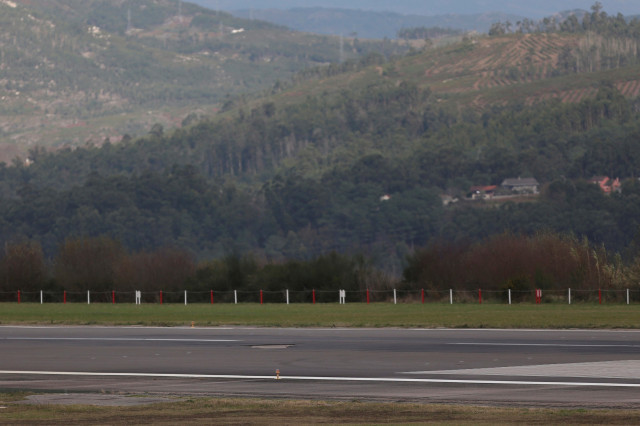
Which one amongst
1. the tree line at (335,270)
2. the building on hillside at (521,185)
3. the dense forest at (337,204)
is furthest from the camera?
the building on hillside at (521,185)

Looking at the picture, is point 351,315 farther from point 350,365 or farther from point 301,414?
point 301,414

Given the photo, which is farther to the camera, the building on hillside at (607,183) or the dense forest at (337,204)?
the building on hillside at (607,183)

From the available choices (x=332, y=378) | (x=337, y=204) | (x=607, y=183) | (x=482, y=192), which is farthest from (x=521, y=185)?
(x=332, y=378)

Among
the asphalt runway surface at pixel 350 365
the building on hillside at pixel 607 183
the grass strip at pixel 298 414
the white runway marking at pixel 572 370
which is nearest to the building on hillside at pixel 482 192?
the building on hillside at pixel 607 183

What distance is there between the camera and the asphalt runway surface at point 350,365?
17219mm

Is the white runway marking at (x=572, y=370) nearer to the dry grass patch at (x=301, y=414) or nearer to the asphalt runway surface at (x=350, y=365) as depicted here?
the asphalt runway surface at (x=350, y=365)

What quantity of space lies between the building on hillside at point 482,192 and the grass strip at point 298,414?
524 ft

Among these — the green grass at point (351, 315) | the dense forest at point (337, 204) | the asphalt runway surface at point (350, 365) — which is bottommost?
the green grass at point (351, 315)

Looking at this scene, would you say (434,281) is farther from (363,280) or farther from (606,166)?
(606,166)

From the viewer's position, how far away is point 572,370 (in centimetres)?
1945

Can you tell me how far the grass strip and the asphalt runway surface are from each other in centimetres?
80

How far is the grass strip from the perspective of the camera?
14305mm

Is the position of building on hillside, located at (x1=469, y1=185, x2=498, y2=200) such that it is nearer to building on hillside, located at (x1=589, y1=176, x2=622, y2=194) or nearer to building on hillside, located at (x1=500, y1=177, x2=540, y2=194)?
building on hillside, located at (x1=500, y1=177, x2=540, y2=194)

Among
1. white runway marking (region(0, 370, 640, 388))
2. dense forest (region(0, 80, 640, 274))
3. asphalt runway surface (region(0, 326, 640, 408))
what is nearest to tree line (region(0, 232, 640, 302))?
asphalt runway surface (region(0, 326, 640, 408))
